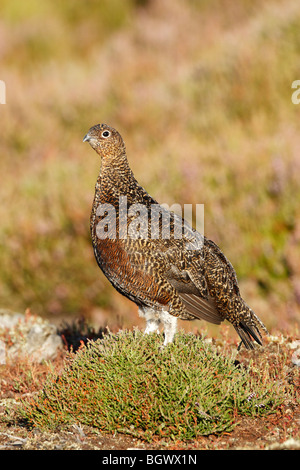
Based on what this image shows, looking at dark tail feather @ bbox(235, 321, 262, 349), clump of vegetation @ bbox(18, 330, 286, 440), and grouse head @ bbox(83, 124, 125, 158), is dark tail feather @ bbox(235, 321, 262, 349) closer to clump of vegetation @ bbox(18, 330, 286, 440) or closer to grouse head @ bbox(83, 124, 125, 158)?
clump of vegetation @ bbox(18, 330, 286, 440)

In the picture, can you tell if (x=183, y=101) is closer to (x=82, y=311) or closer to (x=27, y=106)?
(x=27, y=106)

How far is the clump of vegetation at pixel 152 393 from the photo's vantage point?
13.8 ft

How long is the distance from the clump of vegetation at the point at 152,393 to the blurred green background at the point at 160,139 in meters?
3.16

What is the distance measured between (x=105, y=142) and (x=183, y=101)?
10075mm

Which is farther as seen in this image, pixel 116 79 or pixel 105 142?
pixel 116 79

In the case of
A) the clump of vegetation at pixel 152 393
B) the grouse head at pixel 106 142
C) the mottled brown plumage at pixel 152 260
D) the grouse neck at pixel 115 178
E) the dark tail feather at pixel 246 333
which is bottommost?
the clump of vegetation at pixel 152 393

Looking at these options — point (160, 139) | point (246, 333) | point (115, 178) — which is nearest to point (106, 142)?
point (115, 178)

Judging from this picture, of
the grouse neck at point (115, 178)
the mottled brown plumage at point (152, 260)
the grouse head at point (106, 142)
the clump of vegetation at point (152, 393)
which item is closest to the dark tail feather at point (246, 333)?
the mottled brown plumage at point (152, 260)

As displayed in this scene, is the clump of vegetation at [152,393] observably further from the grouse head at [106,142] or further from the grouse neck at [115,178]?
the grouse head at [106,142]

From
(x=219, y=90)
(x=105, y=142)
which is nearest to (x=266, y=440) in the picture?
(x=105, y=142)

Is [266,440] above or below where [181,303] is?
below

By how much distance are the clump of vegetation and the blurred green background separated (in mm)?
3163

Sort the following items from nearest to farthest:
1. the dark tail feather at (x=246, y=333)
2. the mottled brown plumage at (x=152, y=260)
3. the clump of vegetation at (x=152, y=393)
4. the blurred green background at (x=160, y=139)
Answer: the clump of vegetation at (x=152, y=393), the mottled brown plumage at (x=152, y=260), the dark tail feather at (x=246, y=333), the blurred green background at (x=160, y=139)
